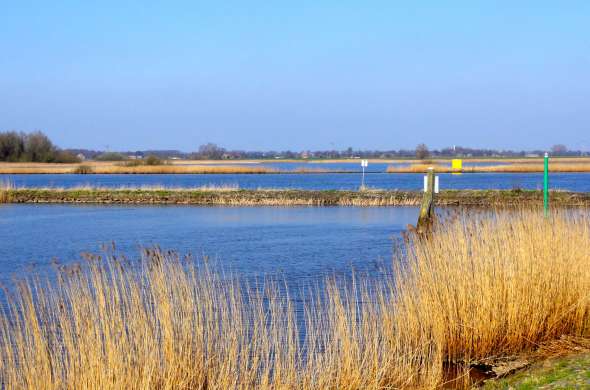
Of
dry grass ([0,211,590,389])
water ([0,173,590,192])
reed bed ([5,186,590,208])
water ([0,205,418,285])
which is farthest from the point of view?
water ([0,173,590,192])

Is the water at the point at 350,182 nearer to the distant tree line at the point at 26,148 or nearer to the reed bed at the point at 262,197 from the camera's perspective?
the reed bed at the point at 262,197

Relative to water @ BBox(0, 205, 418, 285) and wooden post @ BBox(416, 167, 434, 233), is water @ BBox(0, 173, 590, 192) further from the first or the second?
wooden post @ BBox(416, 167, 434, 233)

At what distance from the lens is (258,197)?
125 ft

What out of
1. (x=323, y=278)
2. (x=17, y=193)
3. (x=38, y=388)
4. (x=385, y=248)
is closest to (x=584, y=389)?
(x=38, y=388)

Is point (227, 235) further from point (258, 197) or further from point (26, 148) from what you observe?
point (26, 148)

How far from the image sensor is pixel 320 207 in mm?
35844

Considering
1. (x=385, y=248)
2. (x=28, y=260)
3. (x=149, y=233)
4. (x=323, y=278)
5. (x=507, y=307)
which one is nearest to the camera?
(x=507, y=307)

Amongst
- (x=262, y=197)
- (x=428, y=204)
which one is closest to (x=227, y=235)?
(x=428, y=204)

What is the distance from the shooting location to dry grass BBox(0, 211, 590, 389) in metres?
6.61

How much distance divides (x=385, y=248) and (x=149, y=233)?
28.4 feet

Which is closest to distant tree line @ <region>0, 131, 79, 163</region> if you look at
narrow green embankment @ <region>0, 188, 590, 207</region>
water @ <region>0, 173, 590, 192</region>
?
water @ <region>0, 173, 590, 192</region>

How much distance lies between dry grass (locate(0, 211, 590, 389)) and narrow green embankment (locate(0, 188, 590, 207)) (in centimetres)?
2262

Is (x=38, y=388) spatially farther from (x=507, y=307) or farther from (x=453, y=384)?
(x=507, y=307)

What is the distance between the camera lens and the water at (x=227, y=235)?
1714 centimetres
